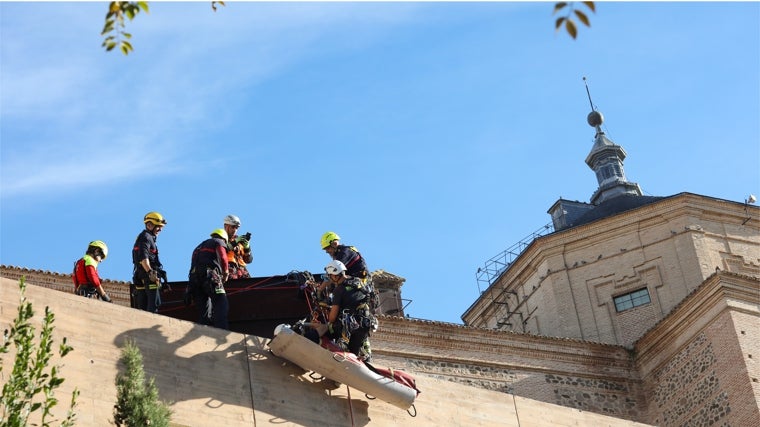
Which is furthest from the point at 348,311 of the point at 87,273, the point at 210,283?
the point at 87,273

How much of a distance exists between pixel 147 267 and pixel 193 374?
167 centimetres

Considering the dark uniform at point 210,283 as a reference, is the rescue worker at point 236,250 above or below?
above

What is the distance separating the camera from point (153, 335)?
13578 mm

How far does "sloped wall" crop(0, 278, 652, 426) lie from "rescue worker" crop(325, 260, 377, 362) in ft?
1.69

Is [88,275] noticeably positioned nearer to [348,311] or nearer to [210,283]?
[210,283]

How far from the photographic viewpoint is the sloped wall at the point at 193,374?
505 inches

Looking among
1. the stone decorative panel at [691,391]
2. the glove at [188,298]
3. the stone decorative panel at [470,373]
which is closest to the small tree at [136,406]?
the glove at [188,298]

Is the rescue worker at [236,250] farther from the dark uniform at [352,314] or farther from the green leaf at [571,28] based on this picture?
the green leaf at [571,28]

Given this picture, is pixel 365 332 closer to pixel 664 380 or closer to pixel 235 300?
pixel 235 300

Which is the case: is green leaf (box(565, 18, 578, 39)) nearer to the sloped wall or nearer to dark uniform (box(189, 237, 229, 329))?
the sloped wall

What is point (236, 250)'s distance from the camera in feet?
53.0

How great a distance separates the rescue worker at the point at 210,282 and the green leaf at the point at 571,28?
7.61 metres

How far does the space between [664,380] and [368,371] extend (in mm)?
15430

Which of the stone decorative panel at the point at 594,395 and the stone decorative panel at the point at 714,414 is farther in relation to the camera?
the stone decorative panel at the point at 594,395
